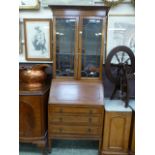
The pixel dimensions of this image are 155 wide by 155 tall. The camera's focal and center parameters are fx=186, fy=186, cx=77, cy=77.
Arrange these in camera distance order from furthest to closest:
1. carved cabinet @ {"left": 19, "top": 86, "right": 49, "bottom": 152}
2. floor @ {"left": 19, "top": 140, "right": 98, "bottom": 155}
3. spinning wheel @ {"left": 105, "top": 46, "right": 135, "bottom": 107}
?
1. floor @ {"left": 19, "top": 140, "right": 98, "bottom": 155}
2. spinning wheel @ {"left": 105, "top": 46, "right": 135, "bottom": 107}
3. carved cabinet @ {"left": 19, "top": 86, "right": 49, "bottom": 152}

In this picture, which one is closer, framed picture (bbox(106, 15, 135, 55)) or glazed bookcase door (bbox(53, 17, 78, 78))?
glazed bookcase door (bbox(53, 17, 78, 78))

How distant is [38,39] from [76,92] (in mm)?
860

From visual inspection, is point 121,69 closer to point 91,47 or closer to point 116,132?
point 91,47

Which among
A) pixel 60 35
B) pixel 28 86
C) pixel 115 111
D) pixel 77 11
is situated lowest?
pixel 115 111

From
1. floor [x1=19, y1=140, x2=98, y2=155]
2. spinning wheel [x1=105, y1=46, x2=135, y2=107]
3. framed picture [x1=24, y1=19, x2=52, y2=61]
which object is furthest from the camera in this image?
framed picture [x1=24, y1=19, x2=52, y2=61]

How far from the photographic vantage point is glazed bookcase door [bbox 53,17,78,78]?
2.08 metres


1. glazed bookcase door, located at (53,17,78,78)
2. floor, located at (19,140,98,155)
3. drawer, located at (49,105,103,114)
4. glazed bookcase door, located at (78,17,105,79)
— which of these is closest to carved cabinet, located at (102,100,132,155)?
drawer, located at (49,105,103,114)

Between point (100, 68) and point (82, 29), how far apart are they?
49cm

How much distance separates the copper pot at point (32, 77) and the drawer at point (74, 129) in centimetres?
50

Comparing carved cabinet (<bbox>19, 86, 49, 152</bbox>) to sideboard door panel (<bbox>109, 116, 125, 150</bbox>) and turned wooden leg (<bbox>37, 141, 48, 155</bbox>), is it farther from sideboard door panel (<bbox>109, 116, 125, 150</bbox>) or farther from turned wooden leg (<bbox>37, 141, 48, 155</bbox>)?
sideboard door panel (<bbox>109, 116, 125, 150</bbox>)
